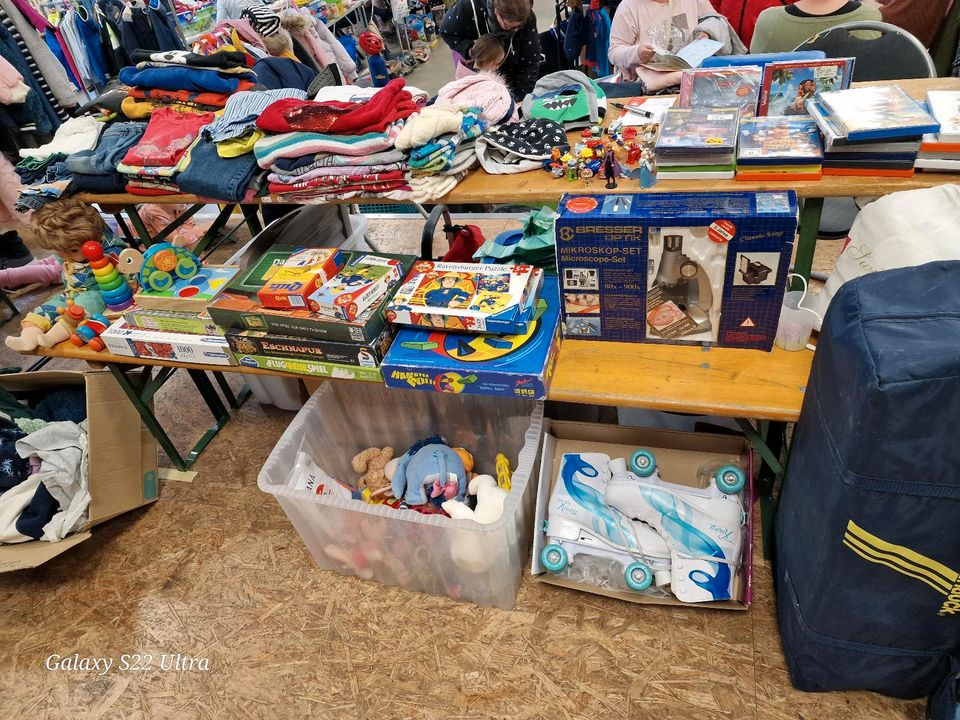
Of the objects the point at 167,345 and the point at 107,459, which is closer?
the point at 167,345

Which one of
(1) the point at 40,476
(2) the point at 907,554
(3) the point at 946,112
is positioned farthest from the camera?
(1) the point at 40,476

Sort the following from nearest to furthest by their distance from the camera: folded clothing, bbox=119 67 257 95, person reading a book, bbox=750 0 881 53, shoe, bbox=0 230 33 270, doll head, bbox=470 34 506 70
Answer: folded clothing, bbox=119 67 257 95 < person reading a book, bbox=750 0 881 53 < doll head, bbox=470 34 506 70 < shoe, bbox=0 230 33 270

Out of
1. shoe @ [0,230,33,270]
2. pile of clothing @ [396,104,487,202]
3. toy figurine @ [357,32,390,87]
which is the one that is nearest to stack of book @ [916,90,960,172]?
pile of clothing @ [396,104,487,202]

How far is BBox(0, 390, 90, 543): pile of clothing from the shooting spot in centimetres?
209

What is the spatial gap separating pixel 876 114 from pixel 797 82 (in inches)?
13.6

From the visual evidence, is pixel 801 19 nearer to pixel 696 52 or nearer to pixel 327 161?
pixel 696 52

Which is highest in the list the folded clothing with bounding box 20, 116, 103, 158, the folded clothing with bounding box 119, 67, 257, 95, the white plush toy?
the folded clothing with bounding box 119, 67, 257, 95

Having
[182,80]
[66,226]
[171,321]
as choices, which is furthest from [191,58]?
[171,321]

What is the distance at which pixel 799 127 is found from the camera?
164 cm

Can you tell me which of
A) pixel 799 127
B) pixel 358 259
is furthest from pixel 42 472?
pixel 799 127

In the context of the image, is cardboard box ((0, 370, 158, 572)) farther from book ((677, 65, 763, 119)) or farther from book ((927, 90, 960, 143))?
book ((927, 90, 960, 143))

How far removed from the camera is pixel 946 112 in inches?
60.5

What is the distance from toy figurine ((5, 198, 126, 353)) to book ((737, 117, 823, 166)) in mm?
2175

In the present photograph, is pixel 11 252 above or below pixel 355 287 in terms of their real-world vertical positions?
below
